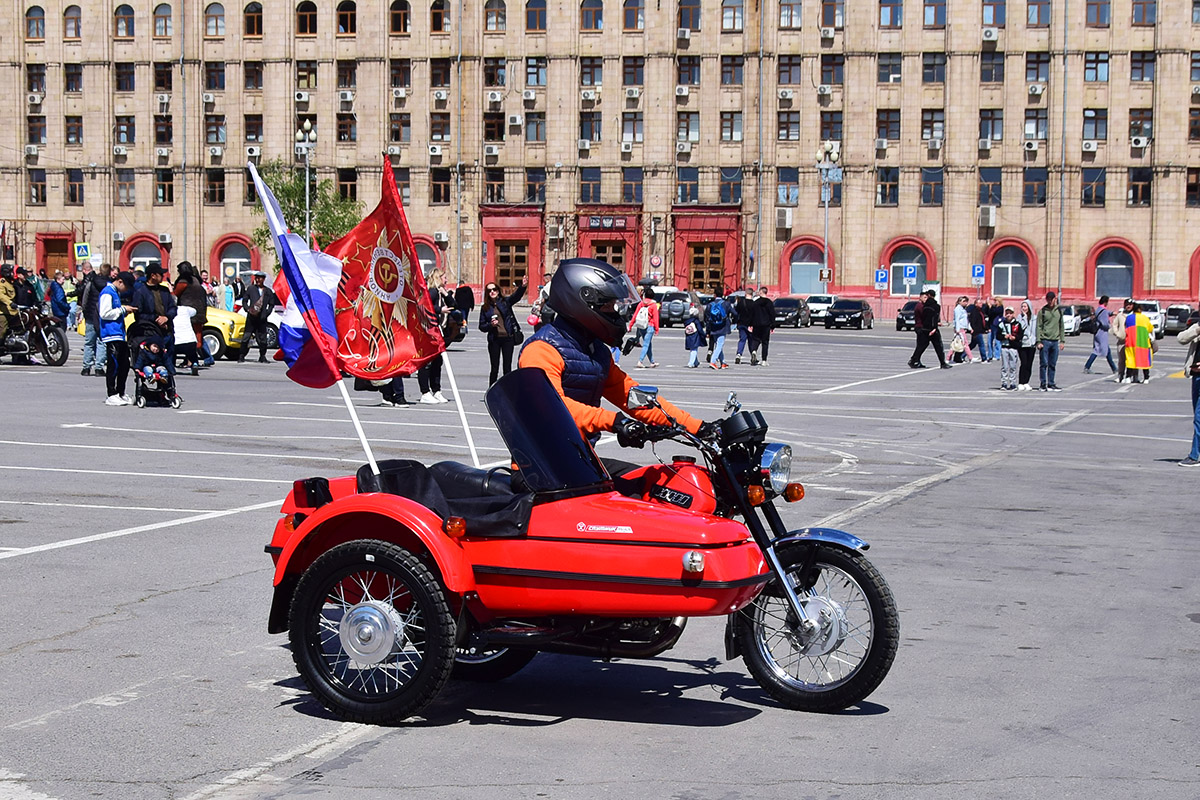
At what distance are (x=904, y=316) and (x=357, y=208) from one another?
2616cm

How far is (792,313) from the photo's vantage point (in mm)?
66062

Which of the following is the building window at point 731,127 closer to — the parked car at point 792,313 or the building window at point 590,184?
the building window at point 590,184

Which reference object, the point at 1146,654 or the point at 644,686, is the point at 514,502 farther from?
the point at 1146,654

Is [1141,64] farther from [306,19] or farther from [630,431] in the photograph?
[630,431]

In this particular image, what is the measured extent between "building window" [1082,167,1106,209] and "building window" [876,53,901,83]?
9.41 metres

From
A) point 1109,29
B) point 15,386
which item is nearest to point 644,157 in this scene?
point 1109,29

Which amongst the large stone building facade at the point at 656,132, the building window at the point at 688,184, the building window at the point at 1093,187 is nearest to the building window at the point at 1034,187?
the large stone building facade at the point at 656,132

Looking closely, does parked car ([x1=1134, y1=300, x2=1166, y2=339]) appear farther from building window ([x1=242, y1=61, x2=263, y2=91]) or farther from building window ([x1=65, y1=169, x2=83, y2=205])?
building window ([x1=65, y1=169, x2=83, y2=205])

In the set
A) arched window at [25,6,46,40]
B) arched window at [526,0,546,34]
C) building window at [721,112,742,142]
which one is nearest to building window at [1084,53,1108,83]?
building window at [721,112,742,142]

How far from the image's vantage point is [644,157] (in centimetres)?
7319

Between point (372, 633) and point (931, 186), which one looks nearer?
point (372, 633)

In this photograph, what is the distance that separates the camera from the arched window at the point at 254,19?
74.6 m

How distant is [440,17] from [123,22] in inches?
606

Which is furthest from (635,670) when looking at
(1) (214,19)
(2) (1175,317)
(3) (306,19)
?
(1) (214,19)
